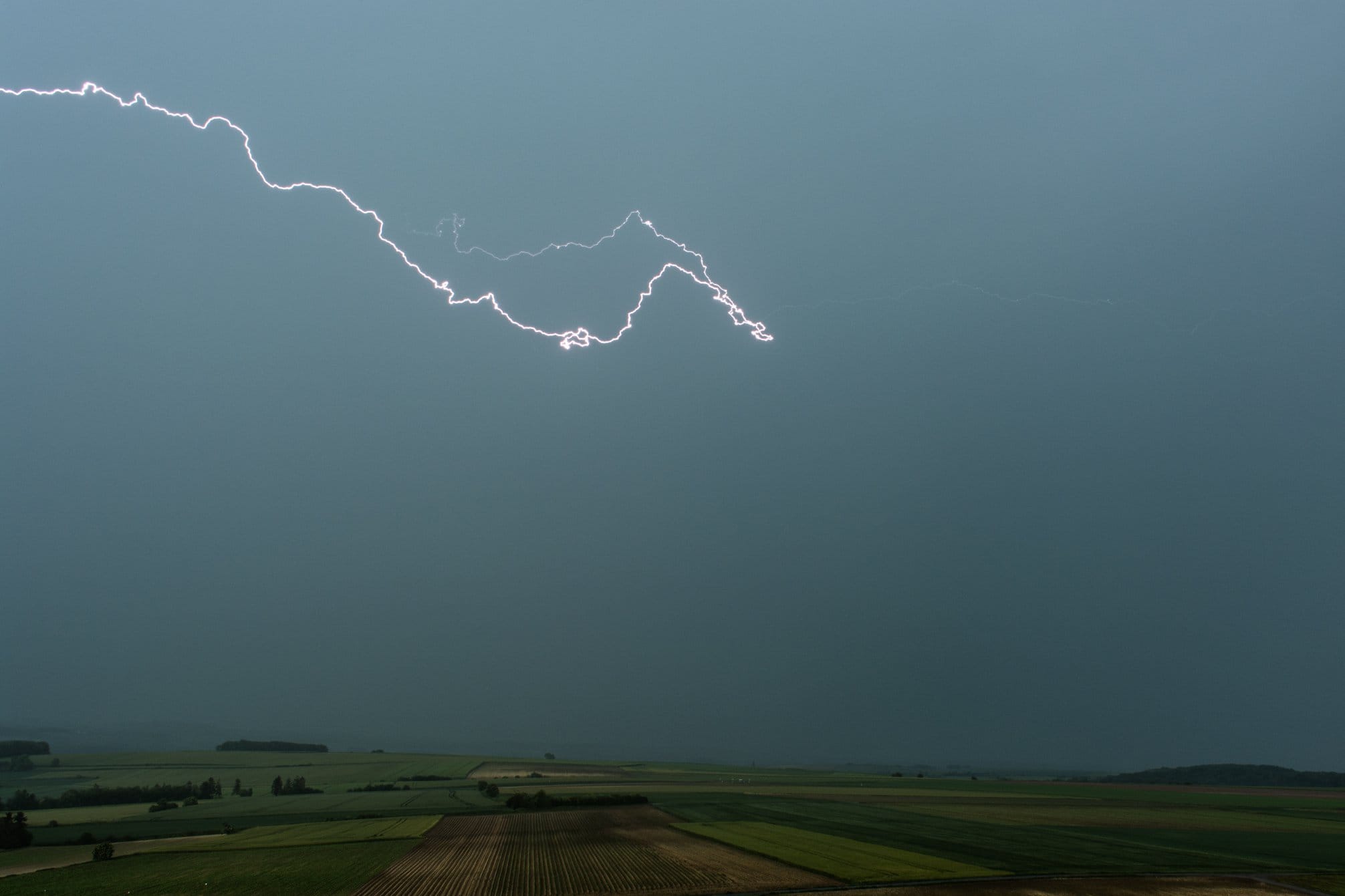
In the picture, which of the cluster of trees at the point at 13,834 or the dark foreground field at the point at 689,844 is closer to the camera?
the dark foreground field at the point at 689,844

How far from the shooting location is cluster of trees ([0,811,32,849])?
38.9 m

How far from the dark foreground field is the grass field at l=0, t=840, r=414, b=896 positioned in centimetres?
16

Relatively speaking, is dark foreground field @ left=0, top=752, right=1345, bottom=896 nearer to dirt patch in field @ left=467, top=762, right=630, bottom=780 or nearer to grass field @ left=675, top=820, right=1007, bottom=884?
grass field @ left=675, top=820, right=1007, bottom=884

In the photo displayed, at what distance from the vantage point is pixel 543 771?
101312 mm

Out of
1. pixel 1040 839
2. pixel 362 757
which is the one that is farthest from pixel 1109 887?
Result: pixel 362 757

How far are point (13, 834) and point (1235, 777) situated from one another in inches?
6294

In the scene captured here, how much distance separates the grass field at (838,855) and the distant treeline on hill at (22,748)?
372 ft

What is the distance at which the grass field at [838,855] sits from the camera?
2903 cm

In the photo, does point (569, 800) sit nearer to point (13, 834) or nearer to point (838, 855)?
point (838, 855)

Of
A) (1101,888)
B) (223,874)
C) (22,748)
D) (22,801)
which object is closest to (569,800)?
(223,874)

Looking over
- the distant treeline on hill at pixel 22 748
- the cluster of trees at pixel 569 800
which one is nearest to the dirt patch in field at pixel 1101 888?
the cluster of trees at pixel 569 800

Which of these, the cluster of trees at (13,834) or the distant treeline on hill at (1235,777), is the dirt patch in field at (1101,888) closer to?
the cluster of trees at (13,834)

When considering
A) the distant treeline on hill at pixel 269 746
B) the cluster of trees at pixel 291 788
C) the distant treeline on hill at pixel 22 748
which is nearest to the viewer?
the cluster of trees at pixel 291 788

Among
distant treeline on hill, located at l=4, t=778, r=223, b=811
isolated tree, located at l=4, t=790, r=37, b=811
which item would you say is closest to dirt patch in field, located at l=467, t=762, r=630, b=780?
distant treeline on hill, located at l=4, t=778, r=223, b=811
